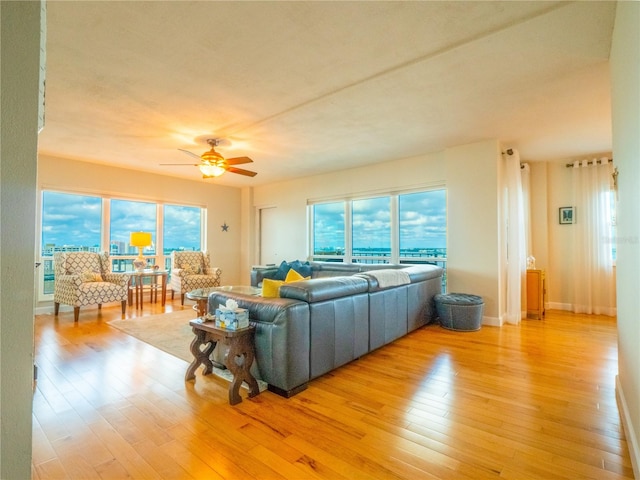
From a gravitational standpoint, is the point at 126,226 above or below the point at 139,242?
above

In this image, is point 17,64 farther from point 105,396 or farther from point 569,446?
point 569,446

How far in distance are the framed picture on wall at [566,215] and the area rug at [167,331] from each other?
5.66 meters

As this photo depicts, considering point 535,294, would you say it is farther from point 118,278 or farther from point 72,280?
point 72,280

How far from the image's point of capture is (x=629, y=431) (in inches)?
70.3

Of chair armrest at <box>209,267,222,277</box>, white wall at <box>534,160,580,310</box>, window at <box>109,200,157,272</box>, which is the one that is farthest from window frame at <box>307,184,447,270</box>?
window at <box>109,200,157,272</box>

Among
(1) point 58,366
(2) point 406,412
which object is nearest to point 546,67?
(2) point 406,412

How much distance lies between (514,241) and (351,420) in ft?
12.6

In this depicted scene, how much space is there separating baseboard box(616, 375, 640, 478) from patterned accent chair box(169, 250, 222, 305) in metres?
5.75

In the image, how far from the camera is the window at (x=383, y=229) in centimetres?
531

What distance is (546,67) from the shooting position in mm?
2615

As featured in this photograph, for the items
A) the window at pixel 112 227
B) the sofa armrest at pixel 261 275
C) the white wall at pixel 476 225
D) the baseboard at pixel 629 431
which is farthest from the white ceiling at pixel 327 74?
the baseboard at pixel 629 431

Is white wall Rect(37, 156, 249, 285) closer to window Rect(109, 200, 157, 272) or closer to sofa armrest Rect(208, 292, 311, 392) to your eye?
window Rect(109, 200, 157, 272)

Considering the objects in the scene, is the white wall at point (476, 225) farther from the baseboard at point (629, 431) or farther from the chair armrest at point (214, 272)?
the chair armrest at point (214, 272)

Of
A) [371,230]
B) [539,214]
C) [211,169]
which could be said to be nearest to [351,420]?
[211,169]
